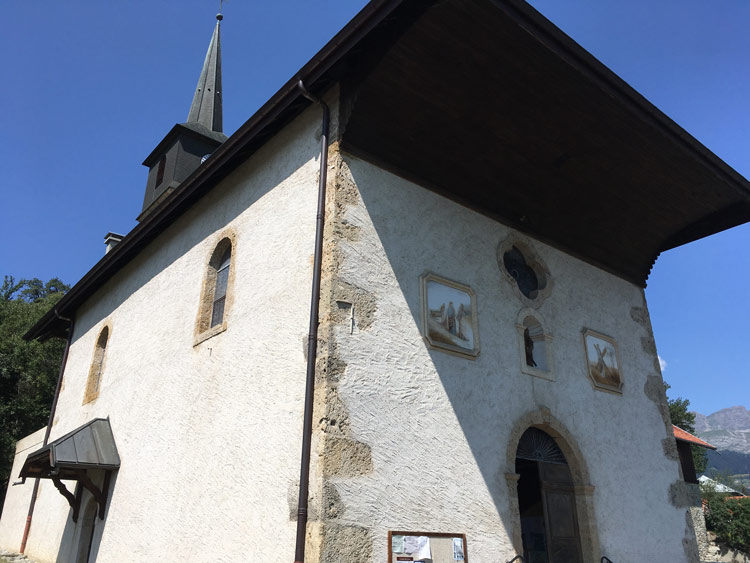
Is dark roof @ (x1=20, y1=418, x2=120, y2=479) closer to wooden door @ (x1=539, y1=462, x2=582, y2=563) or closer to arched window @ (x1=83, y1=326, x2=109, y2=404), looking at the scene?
arched window @ (x1=83, y1=326, x2=109, y2=404)

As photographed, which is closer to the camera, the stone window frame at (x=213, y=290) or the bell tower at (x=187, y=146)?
the stone window frame at (x=213, y=290)

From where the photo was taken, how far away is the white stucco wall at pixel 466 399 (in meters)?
5.86

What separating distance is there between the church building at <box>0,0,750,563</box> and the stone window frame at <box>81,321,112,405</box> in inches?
45.6

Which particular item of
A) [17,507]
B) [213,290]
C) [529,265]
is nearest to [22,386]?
[17,507]

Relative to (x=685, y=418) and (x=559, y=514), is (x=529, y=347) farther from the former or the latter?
(x=685, y=418)

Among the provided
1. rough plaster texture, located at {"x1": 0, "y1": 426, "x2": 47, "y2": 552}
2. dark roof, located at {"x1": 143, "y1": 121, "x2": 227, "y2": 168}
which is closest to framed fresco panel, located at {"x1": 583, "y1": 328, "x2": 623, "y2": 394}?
rough plaster texture, located at {"x1": 0, "y1": 426, "x2": 47, "y2": 552}

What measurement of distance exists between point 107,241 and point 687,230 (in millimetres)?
13989

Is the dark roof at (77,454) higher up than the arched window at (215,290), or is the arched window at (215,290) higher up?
the arched window at (215,290)

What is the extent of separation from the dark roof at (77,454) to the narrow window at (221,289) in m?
2.87

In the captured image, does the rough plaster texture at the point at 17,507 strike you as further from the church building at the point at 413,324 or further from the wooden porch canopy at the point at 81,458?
the wooden porch canopy at the point at 81,458

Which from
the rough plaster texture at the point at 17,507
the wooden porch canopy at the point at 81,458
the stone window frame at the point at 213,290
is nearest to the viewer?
the stone window frame at the point at 213,290

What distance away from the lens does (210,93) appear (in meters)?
20.0

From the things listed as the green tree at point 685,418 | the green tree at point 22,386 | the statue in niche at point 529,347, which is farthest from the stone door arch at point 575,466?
the green tree at point 685,418

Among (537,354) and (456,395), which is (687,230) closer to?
→ (537,354)
